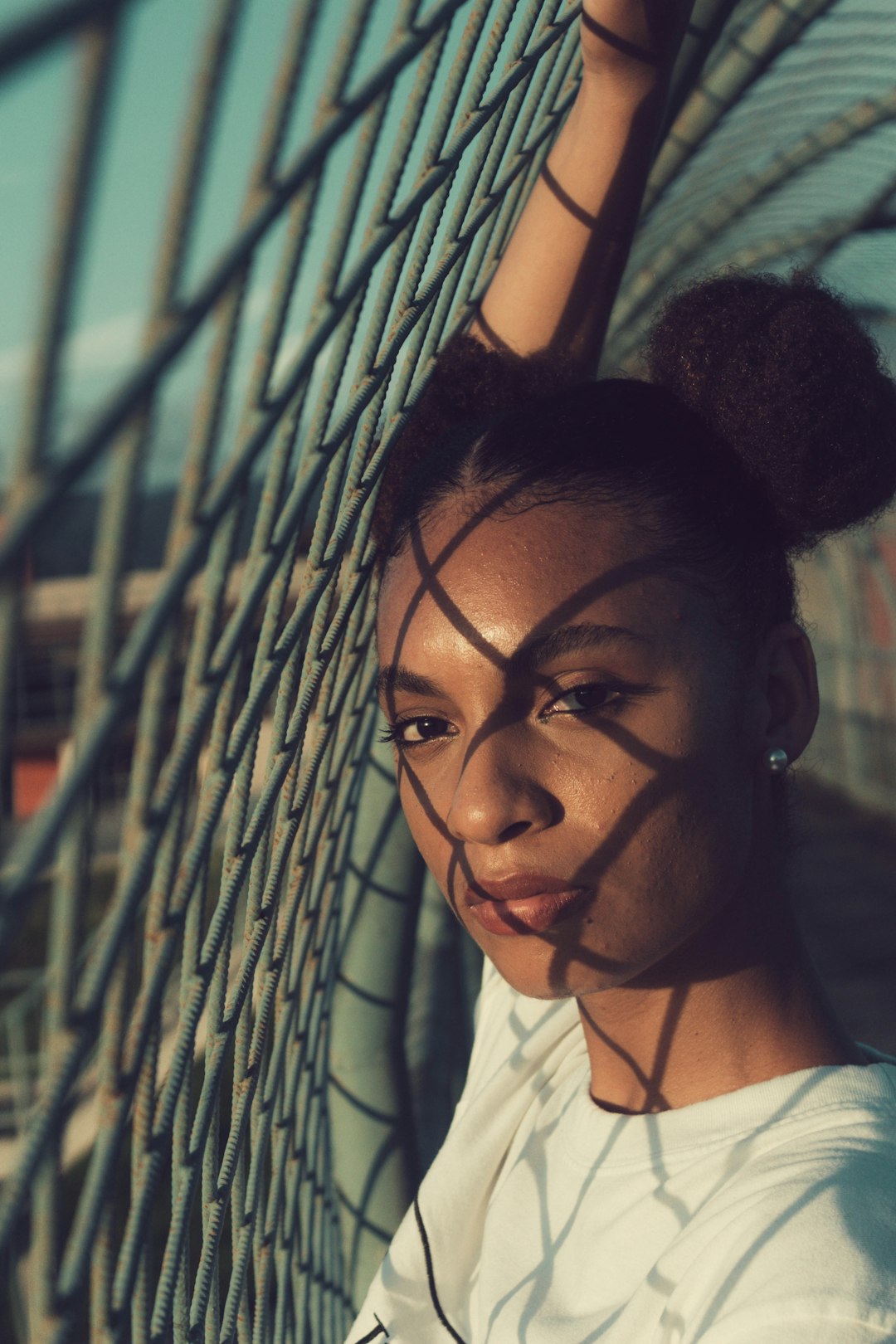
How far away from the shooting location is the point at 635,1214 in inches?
49.0

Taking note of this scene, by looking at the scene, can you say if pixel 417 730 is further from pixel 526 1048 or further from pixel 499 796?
pixel 526 1048

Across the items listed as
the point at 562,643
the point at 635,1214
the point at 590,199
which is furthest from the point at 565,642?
the point at 590,199

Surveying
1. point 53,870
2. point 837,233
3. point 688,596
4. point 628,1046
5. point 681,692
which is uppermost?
point 837,233

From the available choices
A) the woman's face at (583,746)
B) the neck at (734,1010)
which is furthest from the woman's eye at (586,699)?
the neck at (734,1010)

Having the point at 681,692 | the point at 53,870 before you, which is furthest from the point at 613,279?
the point at 53,870

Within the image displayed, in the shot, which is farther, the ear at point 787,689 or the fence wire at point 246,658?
the ear at point 787,689

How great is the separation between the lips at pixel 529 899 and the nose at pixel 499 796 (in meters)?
0.05

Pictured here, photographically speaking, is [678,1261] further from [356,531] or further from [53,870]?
[356,531]

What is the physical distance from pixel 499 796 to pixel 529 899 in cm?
11

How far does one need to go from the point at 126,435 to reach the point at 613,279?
1289 millimetres

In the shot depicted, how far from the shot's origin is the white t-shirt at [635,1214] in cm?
92

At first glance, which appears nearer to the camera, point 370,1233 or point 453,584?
point 453,584

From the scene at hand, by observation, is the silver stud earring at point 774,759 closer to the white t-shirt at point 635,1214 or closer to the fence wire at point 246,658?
the white t-shirt at point 635,1214

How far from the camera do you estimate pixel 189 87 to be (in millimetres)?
589
